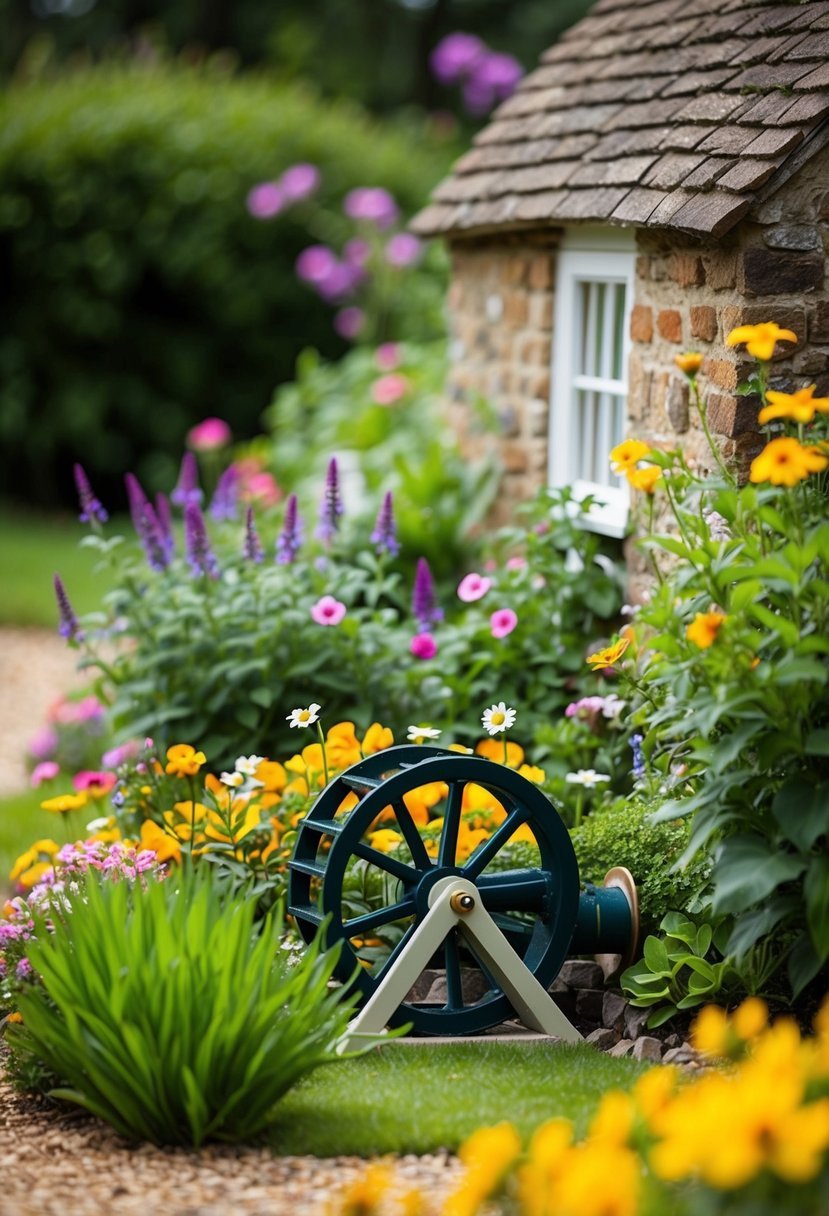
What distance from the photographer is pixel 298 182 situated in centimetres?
1045

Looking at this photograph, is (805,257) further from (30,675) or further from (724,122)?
(30,675)

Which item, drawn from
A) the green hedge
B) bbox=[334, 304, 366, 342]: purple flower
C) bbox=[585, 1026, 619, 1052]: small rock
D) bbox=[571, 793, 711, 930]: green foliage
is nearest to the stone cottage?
bbox=[571, 793, 711, 930]: green foliage

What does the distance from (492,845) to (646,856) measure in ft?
1.71

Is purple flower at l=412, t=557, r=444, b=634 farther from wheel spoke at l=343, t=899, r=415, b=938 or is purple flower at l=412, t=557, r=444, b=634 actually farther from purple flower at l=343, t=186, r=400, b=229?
purple flower at l=343, t=186, r=400, b=229

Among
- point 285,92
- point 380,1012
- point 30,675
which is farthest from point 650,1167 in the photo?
point 285,92

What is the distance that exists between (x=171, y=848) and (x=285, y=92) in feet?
33.1

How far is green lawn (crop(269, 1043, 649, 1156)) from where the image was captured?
295 centimetres

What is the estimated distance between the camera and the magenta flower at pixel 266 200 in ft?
34.6

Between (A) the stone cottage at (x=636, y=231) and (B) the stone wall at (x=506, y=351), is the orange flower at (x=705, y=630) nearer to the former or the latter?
(A) the stone cottage at (x=636, y=231)

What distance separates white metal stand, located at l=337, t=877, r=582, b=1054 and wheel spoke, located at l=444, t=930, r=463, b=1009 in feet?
0.22

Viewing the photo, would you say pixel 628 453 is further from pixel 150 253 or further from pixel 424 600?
pixel 150 253

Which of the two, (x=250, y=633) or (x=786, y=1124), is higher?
(x=250, y=633)

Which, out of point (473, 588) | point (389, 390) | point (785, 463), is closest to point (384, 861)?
point (785, 463)

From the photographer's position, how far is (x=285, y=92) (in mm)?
12797
